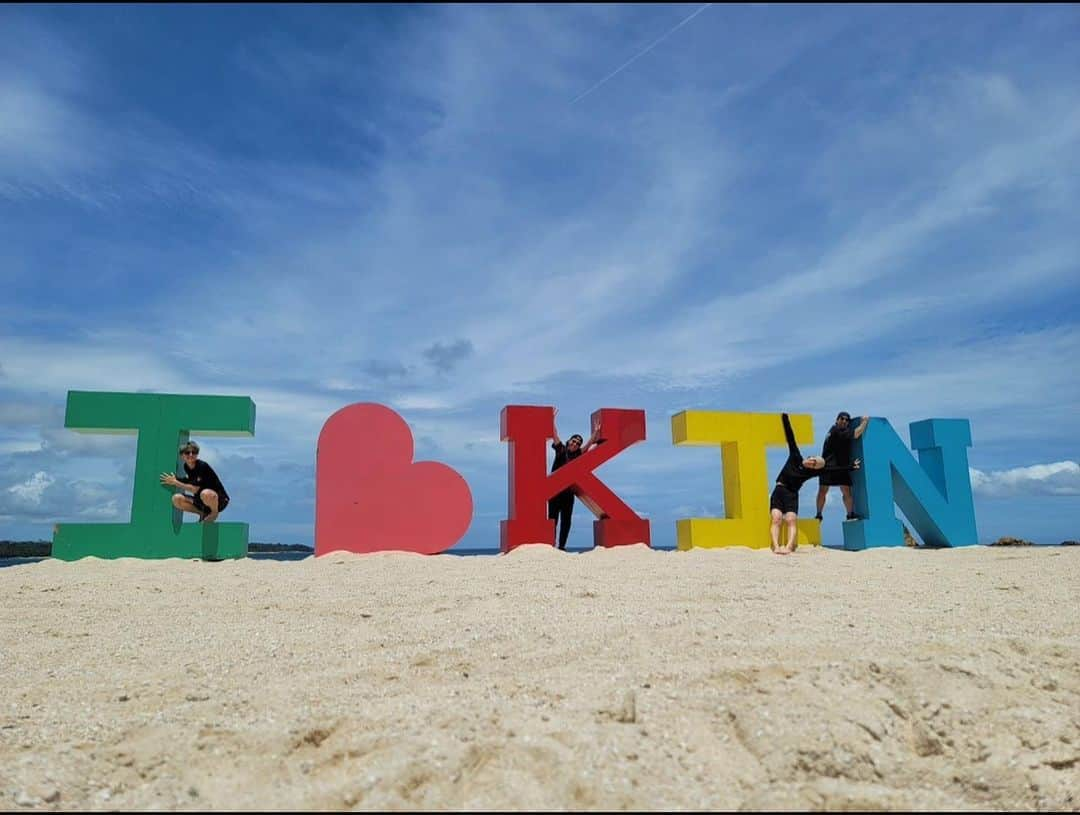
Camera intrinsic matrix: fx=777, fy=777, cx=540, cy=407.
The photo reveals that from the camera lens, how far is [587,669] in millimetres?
3086

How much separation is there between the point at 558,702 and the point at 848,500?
27.6 ft

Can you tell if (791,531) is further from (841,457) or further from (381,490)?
(381,490)

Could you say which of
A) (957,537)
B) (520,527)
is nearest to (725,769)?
(520,527)

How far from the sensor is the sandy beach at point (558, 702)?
7.54 ft

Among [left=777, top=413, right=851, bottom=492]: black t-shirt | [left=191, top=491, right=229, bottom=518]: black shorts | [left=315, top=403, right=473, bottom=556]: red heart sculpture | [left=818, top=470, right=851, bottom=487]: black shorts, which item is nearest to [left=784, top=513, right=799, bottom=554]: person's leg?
[left=777, top=413, right=851, bottom=492]: black t-shirt

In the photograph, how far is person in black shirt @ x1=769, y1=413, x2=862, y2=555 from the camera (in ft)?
29.6

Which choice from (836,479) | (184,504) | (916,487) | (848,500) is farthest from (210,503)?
(916,487)

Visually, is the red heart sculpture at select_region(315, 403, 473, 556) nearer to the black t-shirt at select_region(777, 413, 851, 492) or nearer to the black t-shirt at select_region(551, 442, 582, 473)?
the black t-shirt at select_region(551, 442, 582, 473)

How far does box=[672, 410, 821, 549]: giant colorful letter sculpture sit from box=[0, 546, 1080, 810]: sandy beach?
466 cm

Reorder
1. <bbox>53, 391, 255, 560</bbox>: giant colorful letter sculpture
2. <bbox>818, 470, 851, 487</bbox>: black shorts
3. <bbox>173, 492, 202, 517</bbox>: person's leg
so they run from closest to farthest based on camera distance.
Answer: <bbox>53, 391, 255, 560</bbox>: giant colorful letter sculpture, <bbox>173, 492, 202, 517</bbox>: person's leg, <bbox>818, 470, 851, 487</bbox>: black shorts

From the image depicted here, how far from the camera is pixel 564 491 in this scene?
988cm

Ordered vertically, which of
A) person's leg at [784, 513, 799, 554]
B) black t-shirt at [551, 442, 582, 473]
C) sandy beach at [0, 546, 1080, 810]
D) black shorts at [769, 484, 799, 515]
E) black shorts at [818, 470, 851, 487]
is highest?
black t-shirt at [551, 442, 582, 473]

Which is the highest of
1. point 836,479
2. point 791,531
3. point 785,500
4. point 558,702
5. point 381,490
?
point 836,479

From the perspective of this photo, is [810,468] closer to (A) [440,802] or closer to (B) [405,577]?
(B) [405,577]
